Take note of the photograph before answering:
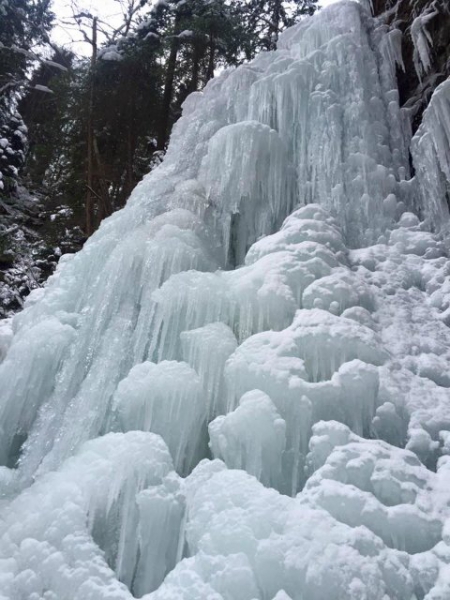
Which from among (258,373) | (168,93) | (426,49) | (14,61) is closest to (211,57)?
(168,93)

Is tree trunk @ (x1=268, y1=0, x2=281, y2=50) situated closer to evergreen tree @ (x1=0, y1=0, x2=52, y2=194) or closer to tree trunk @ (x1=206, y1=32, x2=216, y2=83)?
tree trunk @ (x1=206, y1=32, x2=216, y2=83)

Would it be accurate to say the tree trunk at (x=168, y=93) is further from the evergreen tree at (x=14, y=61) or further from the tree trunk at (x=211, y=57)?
the evergreen tree at (x=14, y=61)

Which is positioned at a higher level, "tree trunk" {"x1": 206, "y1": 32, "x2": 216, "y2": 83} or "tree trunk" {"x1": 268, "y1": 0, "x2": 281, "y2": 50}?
"tree trunk" {"x1": 268, "y1": 0, "x2": 281, "y2": 50}

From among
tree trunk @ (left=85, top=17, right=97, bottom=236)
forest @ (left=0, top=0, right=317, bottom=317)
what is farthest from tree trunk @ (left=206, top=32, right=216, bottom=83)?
tree trunk @ (left=85, top=17, right=97, bottom=236)

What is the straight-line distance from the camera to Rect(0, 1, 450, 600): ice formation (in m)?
2.41

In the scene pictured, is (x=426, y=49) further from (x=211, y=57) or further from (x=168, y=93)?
(x=168, y=93)

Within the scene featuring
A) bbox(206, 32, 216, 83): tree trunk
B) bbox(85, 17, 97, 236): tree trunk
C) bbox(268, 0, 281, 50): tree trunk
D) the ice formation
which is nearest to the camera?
the ice formation

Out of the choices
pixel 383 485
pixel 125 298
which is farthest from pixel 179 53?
pixel 383 485

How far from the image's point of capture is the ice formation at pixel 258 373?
2.41m

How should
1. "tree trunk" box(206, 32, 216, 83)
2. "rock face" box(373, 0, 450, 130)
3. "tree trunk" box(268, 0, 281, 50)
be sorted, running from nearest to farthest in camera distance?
"rock face" box(373, 0, 450, 130), "tree trunk" box(206, 32, 216, 83), "tree trunk" box(268, 0, 281, 50)

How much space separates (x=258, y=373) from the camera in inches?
121

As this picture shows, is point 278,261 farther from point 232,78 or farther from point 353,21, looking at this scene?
point 353,21

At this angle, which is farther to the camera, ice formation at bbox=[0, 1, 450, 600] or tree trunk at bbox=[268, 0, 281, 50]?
tree trunk at bbox=[268, 0, 281, 50]

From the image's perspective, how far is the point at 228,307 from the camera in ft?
12.0
